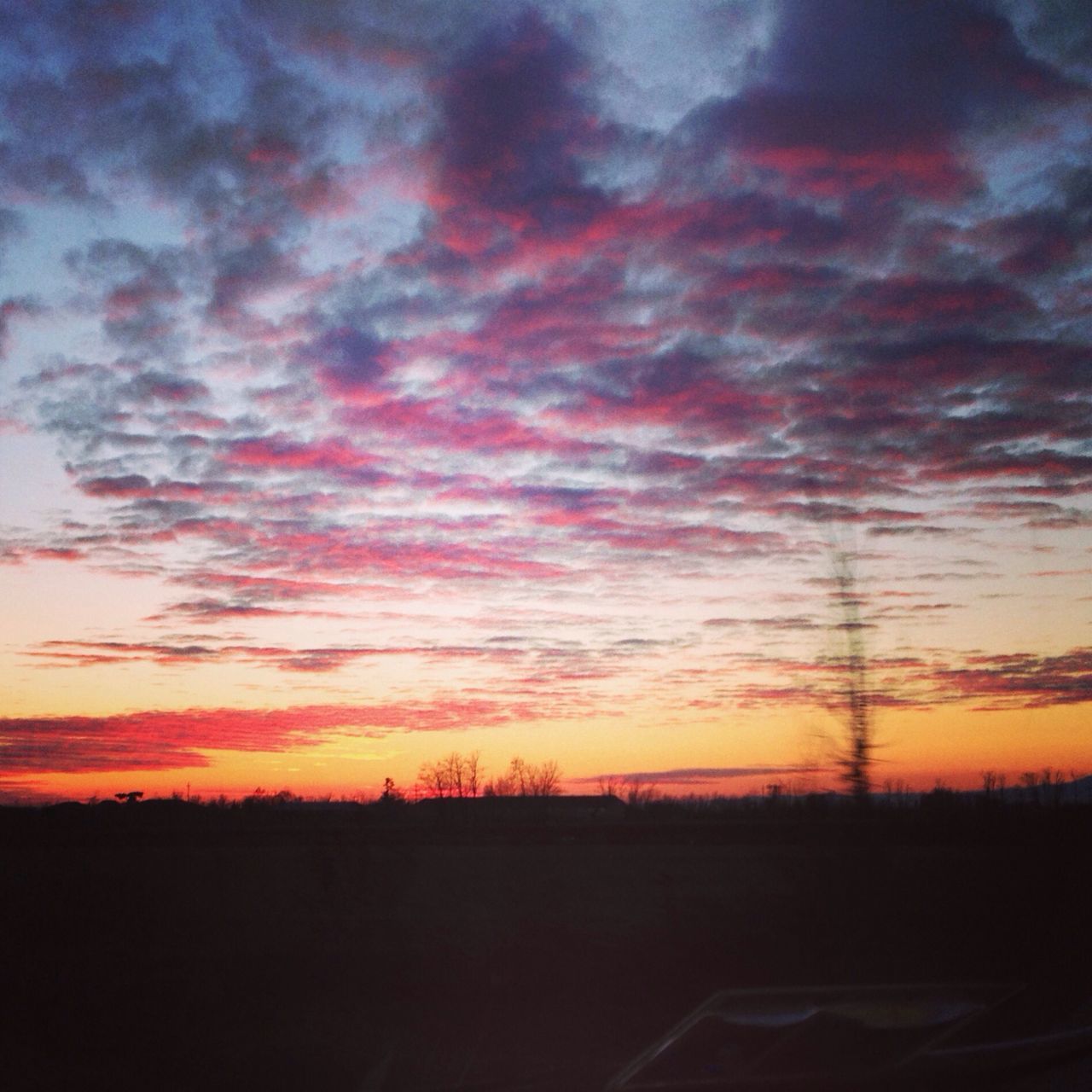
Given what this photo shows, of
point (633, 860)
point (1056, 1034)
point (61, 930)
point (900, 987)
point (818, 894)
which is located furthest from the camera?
point (633, 860)

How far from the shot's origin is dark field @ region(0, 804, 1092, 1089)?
408 inches

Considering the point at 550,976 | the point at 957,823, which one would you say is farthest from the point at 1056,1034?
the point at 957,823

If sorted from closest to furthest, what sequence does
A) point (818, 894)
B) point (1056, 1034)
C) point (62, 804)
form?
point (1056, 1034) < point (818, 894) < point (62, 804)

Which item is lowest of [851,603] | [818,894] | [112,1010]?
[112,1010]

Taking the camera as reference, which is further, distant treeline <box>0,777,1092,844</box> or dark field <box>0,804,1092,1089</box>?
distant treeline <box>0,777,1092,844</box>

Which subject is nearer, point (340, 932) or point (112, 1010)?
point (112, 1010)

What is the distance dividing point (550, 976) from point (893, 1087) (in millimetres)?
12449

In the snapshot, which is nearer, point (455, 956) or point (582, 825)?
point (455, 956)

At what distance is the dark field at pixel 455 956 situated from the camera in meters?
10.4

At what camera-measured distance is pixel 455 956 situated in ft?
50.0

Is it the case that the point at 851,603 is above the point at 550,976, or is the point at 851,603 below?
above

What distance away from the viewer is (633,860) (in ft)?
105

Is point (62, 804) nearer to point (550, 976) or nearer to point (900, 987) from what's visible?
point (550, 976)

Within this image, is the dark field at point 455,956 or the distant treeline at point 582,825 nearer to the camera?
the dark field at point 455,956
